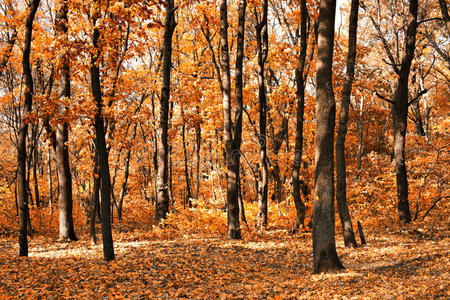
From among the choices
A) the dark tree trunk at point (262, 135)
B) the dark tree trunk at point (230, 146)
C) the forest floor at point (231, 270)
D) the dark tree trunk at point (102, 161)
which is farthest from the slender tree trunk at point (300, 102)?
the dark tree trunk at point (102, 161)

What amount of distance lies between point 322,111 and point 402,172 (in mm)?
7293

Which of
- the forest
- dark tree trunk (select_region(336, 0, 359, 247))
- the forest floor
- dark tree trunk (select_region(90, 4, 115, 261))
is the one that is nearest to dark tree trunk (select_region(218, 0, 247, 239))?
the forest

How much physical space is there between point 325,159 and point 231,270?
3.56m

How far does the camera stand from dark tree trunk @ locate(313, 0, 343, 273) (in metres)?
6.45

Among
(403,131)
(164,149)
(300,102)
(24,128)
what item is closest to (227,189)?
(164,149)

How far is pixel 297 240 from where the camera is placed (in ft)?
38.6

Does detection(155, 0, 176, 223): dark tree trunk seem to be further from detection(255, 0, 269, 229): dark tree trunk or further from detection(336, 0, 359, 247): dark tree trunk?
detection(336, 0, 359, 247): dark tree trunk

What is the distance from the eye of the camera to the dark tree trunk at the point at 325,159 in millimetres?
6445

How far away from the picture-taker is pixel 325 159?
6527 mm

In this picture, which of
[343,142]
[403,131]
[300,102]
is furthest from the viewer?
[403,131]

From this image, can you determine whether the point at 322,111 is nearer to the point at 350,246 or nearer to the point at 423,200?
the point at 350,246

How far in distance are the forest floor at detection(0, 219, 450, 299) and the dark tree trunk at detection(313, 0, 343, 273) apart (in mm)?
412

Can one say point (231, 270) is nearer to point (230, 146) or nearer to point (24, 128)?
point (230, 146)

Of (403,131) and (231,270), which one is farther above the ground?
(403,131)
